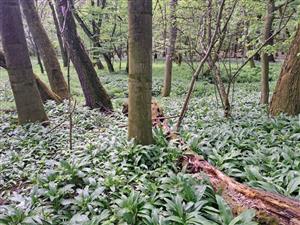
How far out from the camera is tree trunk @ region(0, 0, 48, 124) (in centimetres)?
557

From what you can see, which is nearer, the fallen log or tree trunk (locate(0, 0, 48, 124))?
the fallen log

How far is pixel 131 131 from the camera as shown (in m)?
4.11

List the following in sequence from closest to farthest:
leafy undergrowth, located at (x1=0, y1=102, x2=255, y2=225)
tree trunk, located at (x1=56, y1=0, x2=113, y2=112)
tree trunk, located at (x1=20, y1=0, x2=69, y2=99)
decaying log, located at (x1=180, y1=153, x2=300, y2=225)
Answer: decaying log, located at (x1=180, y1=153, x2=300, y2=225) < leafy undergrowth, located at (x1=0, y1=102, x2=255, y2=225) < tree trunk, located at (x1=56, y1=0, x2=113, y2=112) < tree trunk, located at (x1=20, y1=0, x2=69, y2=99)

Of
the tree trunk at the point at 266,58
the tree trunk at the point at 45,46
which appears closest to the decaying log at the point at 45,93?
the tree trunk at the point at 45,46

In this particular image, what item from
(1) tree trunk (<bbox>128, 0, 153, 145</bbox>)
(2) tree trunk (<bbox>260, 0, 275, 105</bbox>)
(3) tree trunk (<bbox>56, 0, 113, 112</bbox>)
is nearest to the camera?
(1) tree trunk (<bbox>128, 0, 153, 145</bbox>)

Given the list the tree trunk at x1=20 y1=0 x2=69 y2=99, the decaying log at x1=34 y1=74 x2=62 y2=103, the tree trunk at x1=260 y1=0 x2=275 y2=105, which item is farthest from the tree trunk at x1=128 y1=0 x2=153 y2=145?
the tree trunk at x1=20 y1=0 x2=69 y2=99

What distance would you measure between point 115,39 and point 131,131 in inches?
604

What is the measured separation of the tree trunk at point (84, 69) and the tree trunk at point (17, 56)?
1.22 m

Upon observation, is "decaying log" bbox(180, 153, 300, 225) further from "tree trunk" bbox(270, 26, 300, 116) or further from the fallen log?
"tree trunk" bbox(270, 26, 300, 116)

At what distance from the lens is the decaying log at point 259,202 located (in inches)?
95.2

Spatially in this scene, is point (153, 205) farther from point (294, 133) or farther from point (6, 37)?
point (6, 37)

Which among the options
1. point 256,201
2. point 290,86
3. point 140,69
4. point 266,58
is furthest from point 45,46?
point 256,201

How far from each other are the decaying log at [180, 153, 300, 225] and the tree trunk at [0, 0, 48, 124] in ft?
12.6

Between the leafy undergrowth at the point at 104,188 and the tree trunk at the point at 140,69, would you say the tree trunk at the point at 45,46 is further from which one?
the tree trunk at the point at 140,69
